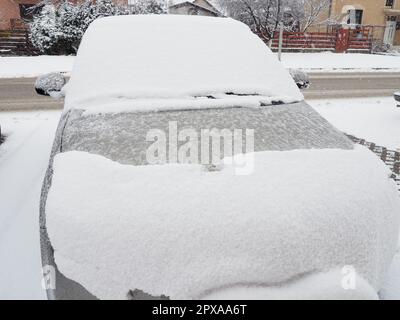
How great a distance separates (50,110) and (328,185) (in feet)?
22.2

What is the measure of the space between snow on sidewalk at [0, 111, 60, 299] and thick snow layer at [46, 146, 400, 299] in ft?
3.62

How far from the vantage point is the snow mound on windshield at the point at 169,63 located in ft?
8.68

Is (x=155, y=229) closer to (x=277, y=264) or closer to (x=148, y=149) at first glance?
(x=277, y=264)

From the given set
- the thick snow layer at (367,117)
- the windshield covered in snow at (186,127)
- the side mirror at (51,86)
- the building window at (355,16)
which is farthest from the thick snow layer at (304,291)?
the building window at (355,16)

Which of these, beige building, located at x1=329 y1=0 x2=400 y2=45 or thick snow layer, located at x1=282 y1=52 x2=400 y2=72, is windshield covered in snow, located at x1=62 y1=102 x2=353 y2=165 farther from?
beige building, located at x1=329 y1=0 x2=400 y2=45

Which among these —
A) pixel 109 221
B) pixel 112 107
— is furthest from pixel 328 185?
pixel 112 107

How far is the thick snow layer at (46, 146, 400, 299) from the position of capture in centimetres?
146

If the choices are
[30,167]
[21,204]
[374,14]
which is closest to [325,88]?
[30,167]

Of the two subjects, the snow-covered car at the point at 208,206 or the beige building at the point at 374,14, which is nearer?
the snow-covered car at the point at 208,206

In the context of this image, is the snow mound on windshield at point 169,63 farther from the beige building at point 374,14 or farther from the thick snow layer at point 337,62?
the beige building at point 374,14

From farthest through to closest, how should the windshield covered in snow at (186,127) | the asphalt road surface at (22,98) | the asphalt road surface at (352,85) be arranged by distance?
the asphalt road surface at (352,85) → the asphalt road surface at (22,98) → the windshield covered in snow at (186,127)

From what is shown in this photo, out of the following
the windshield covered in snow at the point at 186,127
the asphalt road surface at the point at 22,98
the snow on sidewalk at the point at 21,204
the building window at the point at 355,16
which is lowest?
the snow on sidewalk at the point at 21,204

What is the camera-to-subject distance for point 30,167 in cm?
442

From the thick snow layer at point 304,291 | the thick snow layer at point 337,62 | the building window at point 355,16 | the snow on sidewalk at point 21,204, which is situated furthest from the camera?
the building window at point 355,16
